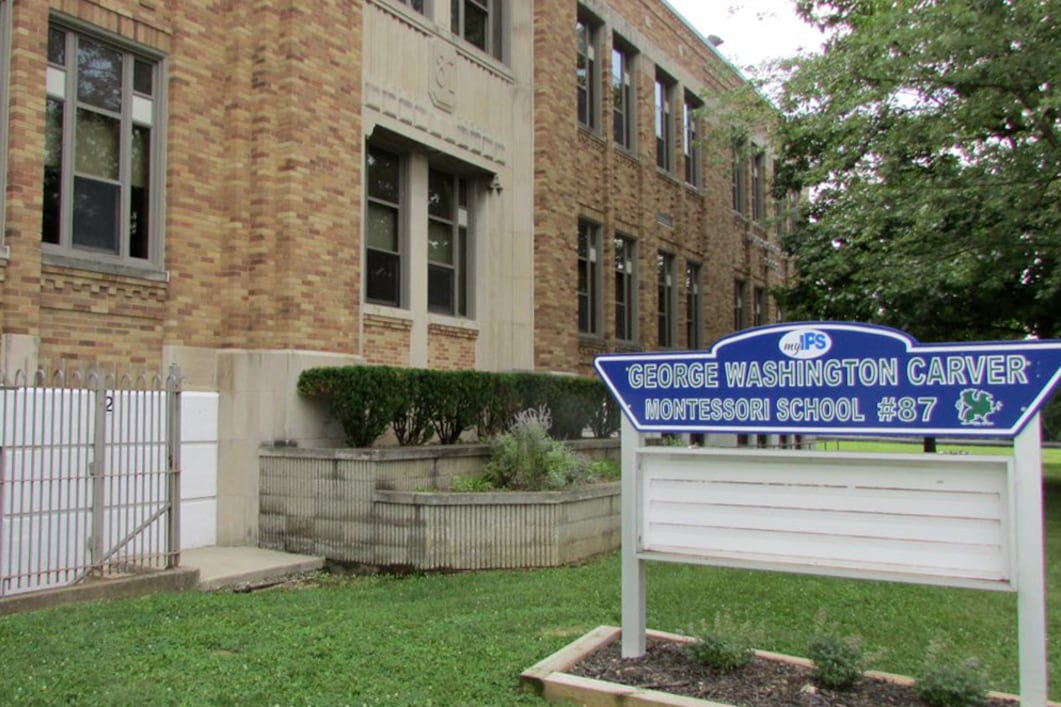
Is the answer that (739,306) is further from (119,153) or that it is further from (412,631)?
(412,631)

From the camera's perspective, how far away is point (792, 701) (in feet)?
14.1

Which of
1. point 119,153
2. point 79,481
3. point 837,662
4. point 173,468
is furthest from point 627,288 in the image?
point 837,662

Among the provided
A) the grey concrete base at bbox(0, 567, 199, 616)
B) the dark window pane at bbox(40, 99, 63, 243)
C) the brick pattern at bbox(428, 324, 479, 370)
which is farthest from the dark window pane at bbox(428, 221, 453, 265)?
the grey concrete base at bbox(0, 567, 199, 616)


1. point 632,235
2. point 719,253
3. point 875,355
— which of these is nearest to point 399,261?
point 632,235

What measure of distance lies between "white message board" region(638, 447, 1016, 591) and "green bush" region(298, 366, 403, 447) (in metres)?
4.50

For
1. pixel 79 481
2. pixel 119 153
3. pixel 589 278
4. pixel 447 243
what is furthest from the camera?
pixel 589 278

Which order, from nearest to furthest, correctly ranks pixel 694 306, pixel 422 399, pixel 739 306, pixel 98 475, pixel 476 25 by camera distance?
1. pixel 98 475
2. pixel 422 399
3. pixel 476 25
4. pixel 694 306
5. pixel 739 306

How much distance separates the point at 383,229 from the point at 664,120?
9.95 meters

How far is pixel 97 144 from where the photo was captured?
8.55m

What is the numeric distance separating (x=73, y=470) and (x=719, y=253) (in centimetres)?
1666

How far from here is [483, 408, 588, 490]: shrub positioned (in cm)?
933

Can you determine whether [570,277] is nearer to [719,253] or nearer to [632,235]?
[632,235]

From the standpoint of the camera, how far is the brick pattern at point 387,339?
35.4ft

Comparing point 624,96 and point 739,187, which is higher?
point 624,96
